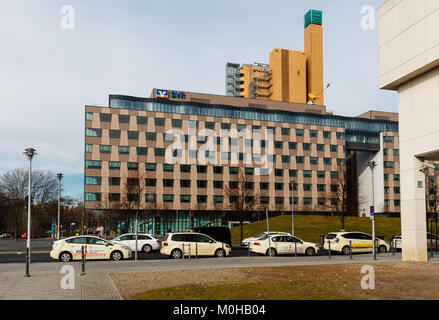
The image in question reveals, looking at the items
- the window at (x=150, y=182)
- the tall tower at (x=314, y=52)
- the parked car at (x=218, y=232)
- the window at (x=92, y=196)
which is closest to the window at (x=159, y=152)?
the window at (x=150, y=182)

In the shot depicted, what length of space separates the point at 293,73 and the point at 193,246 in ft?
364

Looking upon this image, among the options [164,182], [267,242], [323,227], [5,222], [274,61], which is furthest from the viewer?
[274,61]

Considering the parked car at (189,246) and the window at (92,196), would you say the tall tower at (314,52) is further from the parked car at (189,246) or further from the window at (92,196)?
the parked car at (189,246)

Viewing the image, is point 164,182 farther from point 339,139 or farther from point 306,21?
point 306,21

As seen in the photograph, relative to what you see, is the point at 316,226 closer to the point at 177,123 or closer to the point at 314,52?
the point at 177,123

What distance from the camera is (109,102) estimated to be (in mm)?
80938

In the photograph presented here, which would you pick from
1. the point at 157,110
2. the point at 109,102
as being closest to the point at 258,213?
the point at 157,110

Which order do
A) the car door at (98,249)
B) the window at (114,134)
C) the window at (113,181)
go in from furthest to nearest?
the window at (114,134)
the window at (113,181)
the car door at (98,249)

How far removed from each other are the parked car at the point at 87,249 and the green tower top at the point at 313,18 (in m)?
128

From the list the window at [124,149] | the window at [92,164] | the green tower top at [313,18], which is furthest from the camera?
the green tower top at [313,18]

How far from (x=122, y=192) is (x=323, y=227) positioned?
33201mm

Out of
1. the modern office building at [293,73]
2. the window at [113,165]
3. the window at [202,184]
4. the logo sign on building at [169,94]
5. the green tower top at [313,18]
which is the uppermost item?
the green tower top at [313,18]

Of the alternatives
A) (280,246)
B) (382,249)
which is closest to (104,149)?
(280,246)

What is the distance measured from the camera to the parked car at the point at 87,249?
25.2 m
